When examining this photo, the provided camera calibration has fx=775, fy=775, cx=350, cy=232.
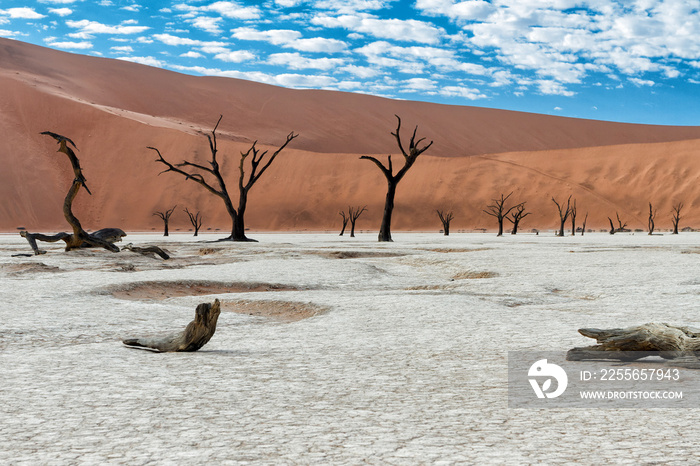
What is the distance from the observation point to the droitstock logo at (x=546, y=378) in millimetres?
5277

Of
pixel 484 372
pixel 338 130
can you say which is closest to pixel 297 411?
pixel 484 372

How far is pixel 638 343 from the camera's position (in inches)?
250

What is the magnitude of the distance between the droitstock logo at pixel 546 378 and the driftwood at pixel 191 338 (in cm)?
298

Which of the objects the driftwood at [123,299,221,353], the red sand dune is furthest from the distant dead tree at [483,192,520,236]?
the driftwood at [123,299,221,353]

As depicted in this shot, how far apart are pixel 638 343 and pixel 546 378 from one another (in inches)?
44.6

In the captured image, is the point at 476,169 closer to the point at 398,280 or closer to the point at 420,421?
the point at 398,280

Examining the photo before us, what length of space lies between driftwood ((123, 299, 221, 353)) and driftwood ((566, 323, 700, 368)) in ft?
10.7

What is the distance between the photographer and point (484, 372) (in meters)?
6.07

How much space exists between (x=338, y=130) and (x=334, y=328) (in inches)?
4784

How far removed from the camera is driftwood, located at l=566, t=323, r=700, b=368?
6262 millimetres
